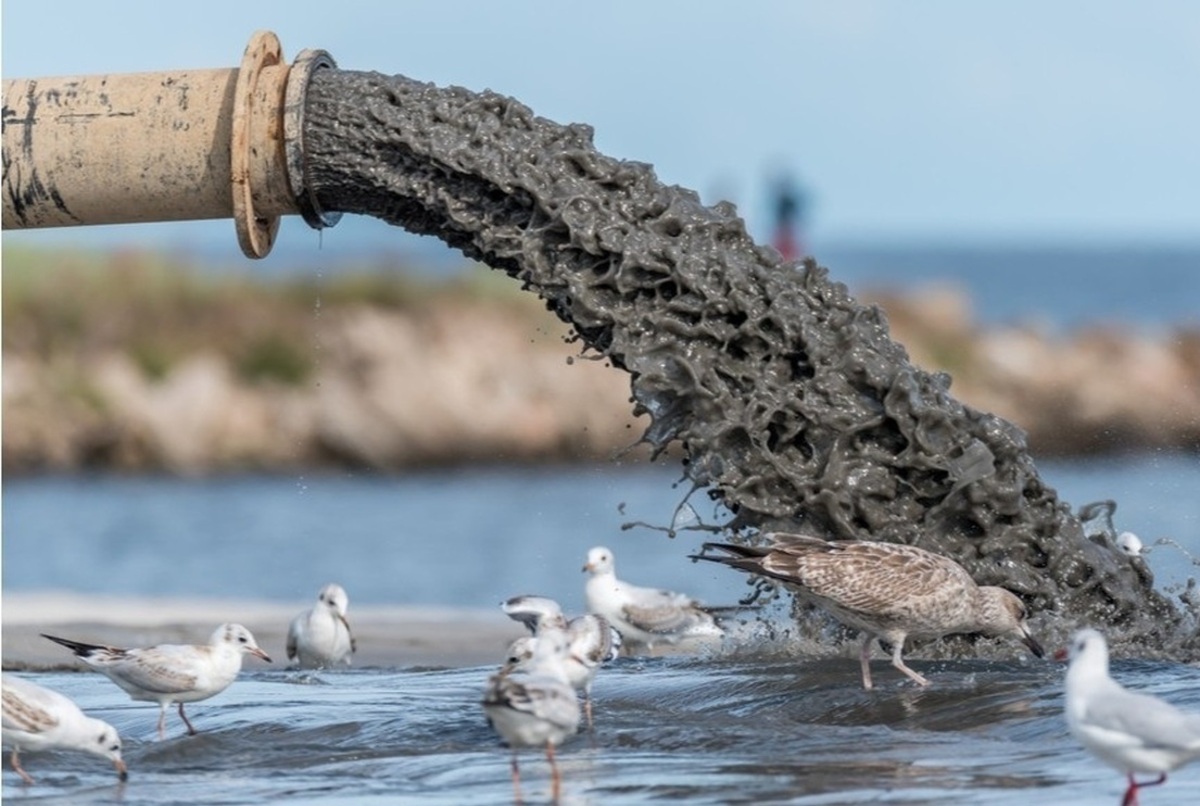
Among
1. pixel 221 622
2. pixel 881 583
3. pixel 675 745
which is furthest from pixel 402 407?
pixel 675 745

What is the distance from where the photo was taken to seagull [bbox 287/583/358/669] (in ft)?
35.6

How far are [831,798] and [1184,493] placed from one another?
55.6 feet

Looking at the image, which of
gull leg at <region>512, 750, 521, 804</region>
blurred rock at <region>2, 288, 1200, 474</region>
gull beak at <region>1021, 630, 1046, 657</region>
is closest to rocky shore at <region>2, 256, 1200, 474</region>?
blurred rock at <region>2, 288, 1200, 474</region>

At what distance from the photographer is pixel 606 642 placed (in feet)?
28.9

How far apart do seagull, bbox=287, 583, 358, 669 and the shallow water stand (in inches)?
34.9

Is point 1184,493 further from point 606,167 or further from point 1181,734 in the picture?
point 1181,734

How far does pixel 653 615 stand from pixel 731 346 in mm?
2323

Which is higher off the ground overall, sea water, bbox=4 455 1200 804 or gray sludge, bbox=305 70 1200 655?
gray sludge, bbox=305 70 1200 655

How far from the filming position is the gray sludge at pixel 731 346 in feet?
30.7

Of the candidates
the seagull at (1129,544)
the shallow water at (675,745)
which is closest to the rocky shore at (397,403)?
the seagull at (1129,544)

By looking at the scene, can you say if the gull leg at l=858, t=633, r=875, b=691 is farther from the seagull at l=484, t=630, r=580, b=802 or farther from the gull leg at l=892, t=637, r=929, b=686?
the seagull at l=484, t=630, r=580, b=802

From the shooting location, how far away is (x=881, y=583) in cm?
898

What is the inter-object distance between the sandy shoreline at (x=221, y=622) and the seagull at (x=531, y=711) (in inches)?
139

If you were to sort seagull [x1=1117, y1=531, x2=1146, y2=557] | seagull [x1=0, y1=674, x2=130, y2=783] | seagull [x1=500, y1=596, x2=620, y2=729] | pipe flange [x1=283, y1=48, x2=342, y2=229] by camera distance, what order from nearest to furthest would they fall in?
1. seagull [x1=0, y1=674, x2=130, y2=783]
2. seagull [x1=500, y1=596, x2=620, y2=729]
3. pipe flange [x1=283, y1=48, x2=342, y2=229]
4. seagull [x1=1117, y1=531, x2=1146, y2=557]
